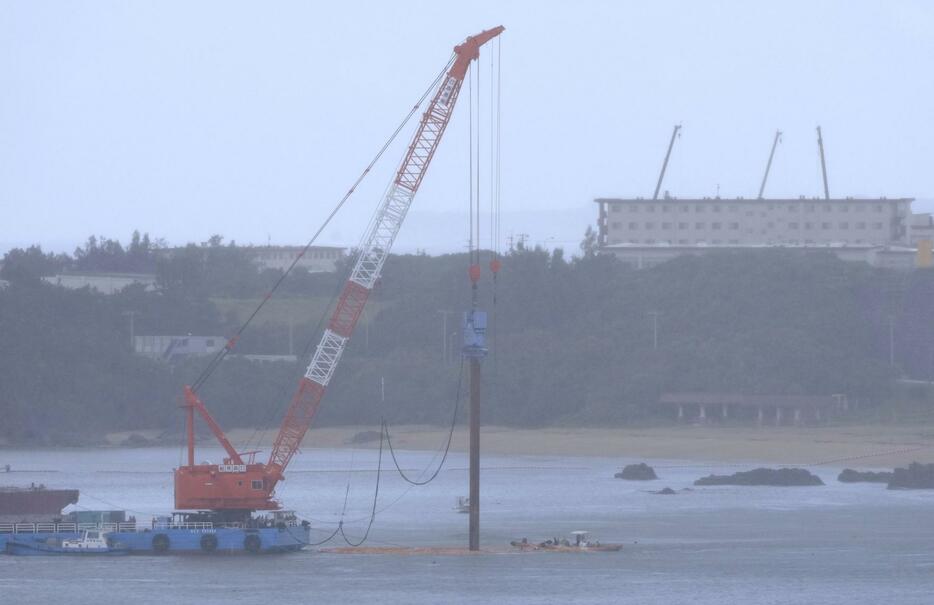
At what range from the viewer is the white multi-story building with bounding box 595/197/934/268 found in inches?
4697

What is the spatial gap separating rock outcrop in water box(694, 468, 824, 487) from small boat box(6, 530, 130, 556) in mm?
30944

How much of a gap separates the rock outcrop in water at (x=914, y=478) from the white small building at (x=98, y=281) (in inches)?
2719

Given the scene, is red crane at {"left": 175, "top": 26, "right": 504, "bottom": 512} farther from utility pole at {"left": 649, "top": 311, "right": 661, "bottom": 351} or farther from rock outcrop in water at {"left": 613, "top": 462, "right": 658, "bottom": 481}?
utility pole at {"left": 649, "top": 311, "right": 661, "bottom": 351}

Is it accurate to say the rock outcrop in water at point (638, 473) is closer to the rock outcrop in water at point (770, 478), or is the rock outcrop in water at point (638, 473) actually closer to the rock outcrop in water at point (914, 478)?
the rock outcrop in water at point (770, 478)

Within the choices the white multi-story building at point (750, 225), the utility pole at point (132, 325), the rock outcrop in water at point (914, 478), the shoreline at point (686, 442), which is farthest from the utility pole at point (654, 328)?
the rock outcrop in water at point (914, 478)

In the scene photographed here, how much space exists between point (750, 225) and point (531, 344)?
23.8 meters

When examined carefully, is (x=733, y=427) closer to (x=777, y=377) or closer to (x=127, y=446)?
(x=777, y=377)

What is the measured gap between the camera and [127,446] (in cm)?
10075

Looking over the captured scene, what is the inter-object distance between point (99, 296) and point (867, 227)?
2205 inches

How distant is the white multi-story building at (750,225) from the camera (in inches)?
4697

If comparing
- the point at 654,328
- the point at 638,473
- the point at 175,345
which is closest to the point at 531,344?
the point at 654,328

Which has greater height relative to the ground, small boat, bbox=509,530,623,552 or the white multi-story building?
the white multi-story building

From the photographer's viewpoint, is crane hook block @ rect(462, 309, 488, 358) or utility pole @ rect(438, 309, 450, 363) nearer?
crane hook block @ rect(462, 309, 488, 358)

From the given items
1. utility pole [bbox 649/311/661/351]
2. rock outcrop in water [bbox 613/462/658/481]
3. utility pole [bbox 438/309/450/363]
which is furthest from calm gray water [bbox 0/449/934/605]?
utility pole [bbox 438/309/450/363]
